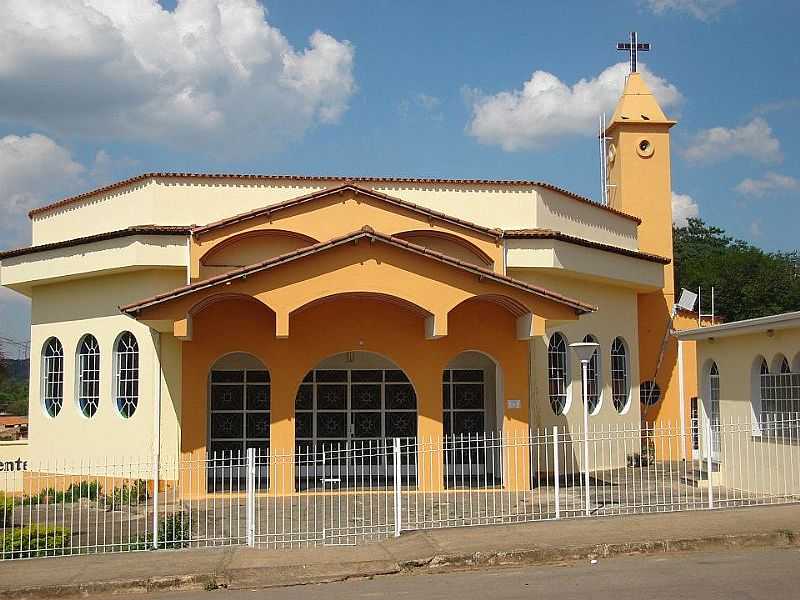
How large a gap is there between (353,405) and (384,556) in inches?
317

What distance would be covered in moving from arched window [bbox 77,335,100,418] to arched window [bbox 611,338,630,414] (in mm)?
11622

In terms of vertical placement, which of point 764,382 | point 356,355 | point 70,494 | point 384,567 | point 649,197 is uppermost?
point 649,197

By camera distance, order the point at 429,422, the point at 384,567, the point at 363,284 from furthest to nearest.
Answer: the point at 429,422 < the point at 363,284 < the point at 384,567

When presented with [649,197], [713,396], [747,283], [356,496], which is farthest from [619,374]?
[747,283]

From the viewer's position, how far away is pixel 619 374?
21656 millimetres

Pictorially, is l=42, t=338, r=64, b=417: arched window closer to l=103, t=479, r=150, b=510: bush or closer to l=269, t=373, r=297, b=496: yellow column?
l=103, t=479, r=150, b=510: bush

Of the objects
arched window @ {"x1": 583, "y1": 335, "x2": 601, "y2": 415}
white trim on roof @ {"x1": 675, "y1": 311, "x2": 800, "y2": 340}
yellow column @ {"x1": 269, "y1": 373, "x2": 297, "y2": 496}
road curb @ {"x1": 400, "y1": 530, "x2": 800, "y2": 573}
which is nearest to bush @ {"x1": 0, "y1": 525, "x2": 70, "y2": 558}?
yellow column @ {"x1": 269, "y1": 373, "x2": 297, "y2": 496}

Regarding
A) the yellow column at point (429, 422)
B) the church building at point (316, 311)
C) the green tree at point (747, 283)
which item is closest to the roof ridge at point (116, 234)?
the church building at point (316, 311)

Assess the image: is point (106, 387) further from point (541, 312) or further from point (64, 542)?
point (541, 312)

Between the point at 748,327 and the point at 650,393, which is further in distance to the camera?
the point at 650,393

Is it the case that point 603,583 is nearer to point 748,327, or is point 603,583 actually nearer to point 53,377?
point 748,327

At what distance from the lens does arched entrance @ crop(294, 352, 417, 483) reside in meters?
18.4

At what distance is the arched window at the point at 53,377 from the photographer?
20109mm

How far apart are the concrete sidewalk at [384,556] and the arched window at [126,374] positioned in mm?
7681
